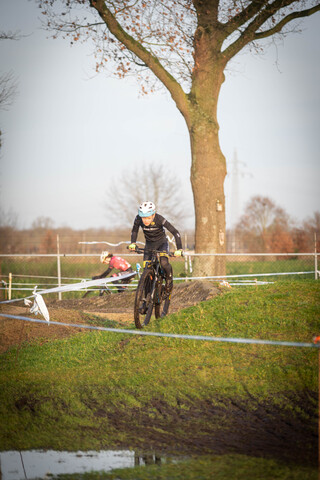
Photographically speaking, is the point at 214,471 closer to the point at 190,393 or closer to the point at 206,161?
the point at 190,393

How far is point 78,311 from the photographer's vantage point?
12.4m

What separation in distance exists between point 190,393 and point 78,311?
6.32 m

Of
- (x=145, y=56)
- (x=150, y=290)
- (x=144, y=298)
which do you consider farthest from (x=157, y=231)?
(x=145, y=56)

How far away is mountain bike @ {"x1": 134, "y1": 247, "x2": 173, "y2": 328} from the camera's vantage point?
895cm

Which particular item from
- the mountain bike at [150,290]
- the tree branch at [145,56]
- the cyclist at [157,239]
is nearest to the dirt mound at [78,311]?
the mountain bike at [150,290]

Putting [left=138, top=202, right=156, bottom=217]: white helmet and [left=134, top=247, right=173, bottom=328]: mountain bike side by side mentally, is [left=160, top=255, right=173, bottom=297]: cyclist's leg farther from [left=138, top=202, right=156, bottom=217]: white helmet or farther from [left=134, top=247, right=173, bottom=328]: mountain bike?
[left=138, top=202, right=156, bottom=217]: white helmet

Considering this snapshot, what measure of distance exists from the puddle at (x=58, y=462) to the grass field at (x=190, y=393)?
0.15m

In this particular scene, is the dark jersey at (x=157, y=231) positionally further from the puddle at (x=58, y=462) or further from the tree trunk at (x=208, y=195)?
the tree trunk at (x=208, y=195)

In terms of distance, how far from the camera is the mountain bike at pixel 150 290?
352 inches

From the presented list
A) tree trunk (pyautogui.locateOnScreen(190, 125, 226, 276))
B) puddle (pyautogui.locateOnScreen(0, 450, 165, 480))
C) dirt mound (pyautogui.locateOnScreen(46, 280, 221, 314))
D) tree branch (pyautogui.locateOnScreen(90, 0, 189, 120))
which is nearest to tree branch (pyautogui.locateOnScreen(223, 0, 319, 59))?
tree branch (pyautogui.locateOnScreen(90, 0, 189, 120))

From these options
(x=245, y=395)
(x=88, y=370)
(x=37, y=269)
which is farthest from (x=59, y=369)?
(x=37, y=269)

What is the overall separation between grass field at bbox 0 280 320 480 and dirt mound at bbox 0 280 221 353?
0.58 meters

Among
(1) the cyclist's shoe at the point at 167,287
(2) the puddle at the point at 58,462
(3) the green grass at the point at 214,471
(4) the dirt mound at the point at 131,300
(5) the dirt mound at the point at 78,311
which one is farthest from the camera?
(4) the dirt mound at the point at 131,300

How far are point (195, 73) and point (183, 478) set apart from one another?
15697mm
